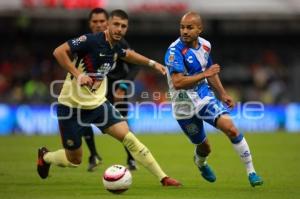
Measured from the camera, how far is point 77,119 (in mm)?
11055

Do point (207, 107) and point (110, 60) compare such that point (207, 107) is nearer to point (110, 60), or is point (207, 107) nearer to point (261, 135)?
point (110, 60)

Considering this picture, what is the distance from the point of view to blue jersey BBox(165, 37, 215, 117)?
10.9m

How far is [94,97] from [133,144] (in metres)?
0.92

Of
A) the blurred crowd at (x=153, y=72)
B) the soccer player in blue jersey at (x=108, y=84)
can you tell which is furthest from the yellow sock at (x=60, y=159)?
the blurred crowd at (x=153, y=72)

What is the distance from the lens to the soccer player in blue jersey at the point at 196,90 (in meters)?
10.6

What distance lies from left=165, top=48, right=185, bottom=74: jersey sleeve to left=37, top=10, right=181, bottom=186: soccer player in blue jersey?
14 cm

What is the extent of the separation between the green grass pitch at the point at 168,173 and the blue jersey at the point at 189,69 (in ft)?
3.87

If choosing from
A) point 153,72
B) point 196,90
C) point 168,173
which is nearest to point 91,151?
point 168,173

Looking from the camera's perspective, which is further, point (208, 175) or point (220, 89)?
point (208, 175)

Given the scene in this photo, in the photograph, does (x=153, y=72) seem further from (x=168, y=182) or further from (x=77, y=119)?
(x=168, y=182)

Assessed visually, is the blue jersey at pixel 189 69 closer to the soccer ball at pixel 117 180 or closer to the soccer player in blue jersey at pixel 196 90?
the soccer player in blue jersey at pixel 196 90

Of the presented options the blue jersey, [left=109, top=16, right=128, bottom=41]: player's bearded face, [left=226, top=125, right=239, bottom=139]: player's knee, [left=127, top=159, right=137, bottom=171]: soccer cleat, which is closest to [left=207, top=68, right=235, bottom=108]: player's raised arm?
the blue jersey

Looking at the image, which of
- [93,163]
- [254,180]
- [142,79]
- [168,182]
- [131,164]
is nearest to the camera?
[254,180]

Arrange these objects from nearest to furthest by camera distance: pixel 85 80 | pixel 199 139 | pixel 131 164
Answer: pixel 85 80 < pixel 199 139 < pixel 131 164
